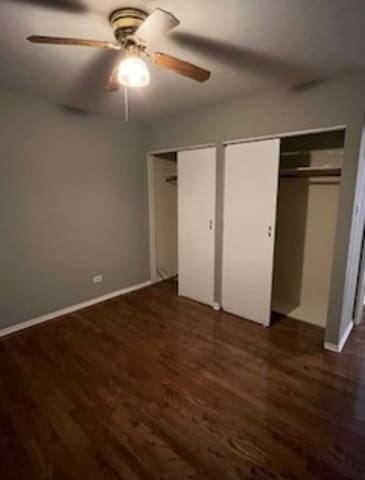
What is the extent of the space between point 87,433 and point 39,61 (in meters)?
2.55

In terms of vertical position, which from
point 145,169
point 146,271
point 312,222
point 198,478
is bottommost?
point 198,478

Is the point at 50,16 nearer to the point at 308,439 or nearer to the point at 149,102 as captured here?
the point at 149,102

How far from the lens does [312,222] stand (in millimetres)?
3180

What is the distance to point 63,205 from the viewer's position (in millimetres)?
3113

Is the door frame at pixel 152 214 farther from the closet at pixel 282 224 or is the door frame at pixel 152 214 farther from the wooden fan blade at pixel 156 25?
the wooden fan blade at pixel 156 25

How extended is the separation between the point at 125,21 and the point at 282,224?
2.65 m

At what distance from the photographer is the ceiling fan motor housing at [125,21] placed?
1.45 m

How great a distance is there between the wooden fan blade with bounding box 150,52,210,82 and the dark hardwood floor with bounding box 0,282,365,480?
2.18 meters

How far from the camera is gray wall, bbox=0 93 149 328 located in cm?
273

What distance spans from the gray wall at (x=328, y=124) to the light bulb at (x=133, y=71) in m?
1.49

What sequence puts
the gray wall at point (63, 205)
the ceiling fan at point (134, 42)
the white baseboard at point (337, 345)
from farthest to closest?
the gray wall at point (63, 205)
the white baseboard at point (337, 345)
the ceiling fan at point (134, 42)

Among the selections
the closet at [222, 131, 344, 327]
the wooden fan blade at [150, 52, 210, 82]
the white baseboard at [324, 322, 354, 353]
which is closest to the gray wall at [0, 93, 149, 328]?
the closet at [222, 131, 344, 327]

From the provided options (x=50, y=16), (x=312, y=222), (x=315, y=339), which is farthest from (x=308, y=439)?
(x=50, y=16)

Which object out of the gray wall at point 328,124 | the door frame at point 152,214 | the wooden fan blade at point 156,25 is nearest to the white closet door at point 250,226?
the gray wall at point 328,124
